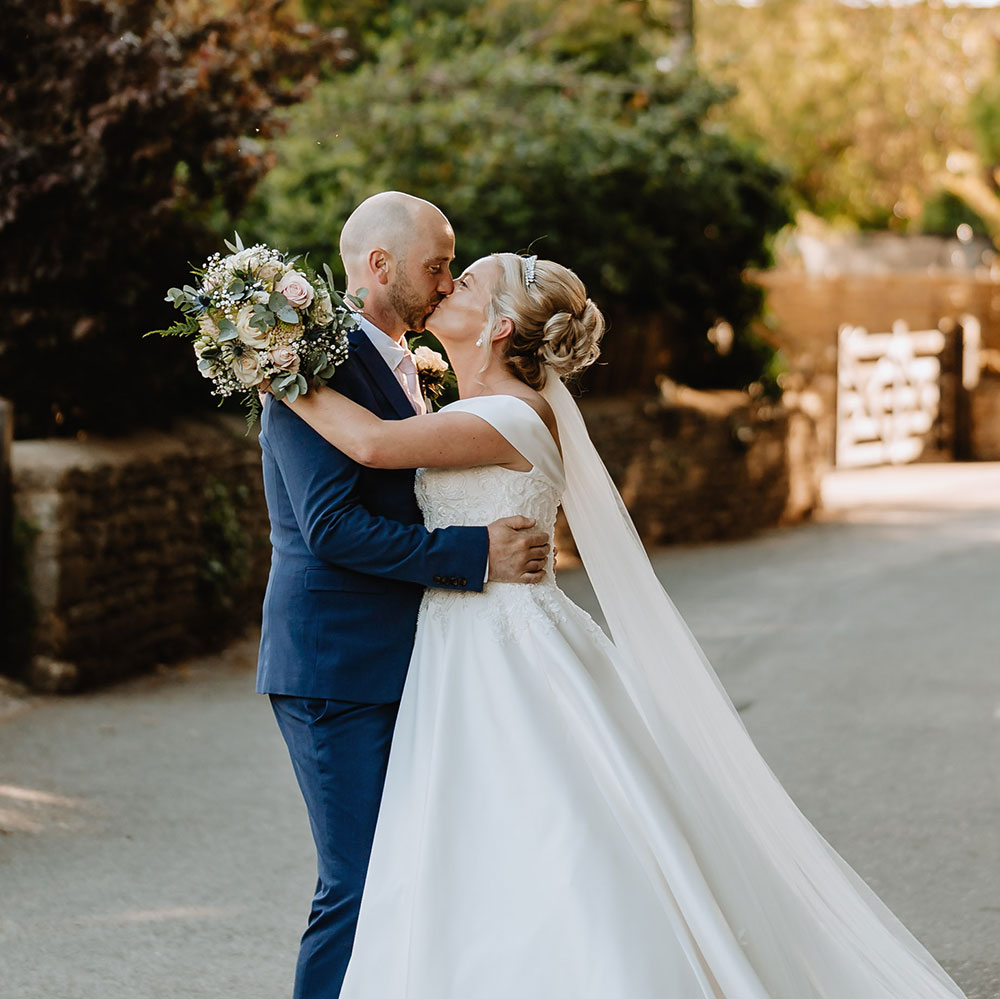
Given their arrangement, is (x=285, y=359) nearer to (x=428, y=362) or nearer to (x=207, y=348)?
(x=207, y=348)

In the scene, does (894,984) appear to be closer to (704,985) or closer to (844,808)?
(704,985)

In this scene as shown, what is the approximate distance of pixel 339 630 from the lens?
3293mm

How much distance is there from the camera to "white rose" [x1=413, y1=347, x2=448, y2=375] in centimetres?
389

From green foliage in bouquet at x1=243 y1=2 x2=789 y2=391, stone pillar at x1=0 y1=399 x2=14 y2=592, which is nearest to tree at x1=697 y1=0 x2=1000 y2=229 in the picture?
green foliage in bouquet at x1=243 y1=2 x2=789 y2=391

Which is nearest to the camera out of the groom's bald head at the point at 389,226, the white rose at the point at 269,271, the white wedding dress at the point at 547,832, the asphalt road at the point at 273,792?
the white wedding dress at the point at 547,832

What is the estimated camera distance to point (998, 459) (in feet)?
72.3

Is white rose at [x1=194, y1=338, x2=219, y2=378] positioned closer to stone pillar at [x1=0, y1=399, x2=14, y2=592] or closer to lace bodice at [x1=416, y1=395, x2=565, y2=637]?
lace bodice at [x1=416, y1=395, x2=565, y2=637]

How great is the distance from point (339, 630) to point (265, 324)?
70 cm

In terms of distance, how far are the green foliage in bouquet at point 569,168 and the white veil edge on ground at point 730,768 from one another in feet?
24.8

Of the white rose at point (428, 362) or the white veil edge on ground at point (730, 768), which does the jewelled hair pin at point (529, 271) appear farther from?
the white rose at point (428, 362)

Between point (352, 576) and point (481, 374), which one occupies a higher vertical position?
point (481, 374)

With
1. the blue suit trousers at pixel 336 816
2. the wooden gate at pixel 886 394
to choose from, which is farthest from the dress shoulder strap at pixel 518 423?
the wooden gate at pixel 886 394

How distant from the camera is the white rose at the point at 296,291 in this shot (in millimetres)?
3152

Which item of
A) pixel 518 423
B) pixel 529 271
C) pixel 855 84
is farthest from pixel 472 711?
pixel 855 84
